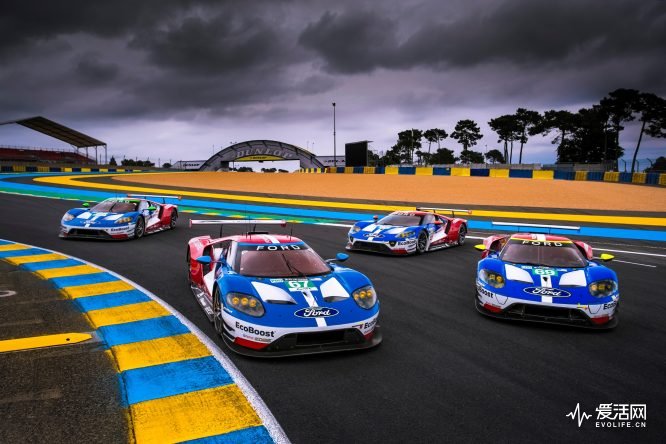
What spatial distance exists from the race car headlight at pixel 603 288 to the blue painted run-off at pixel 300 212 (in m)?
7.35

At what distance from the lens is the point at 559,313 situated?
6.25 metres

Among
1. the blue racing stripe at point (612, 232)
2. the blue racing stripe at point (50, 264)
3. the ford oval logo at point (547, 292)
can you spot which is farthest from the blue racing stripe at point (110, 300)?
the blue racing stripe at point (612, 232)

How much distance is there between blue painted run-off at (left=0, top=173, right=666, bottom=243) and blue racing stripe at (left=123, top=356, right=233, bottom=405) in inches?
435

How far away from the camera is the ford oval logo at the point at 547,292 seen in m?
6.23

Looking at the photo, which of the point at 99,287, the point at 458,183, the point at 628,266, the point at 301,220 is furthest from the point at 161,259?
the point at 458,183

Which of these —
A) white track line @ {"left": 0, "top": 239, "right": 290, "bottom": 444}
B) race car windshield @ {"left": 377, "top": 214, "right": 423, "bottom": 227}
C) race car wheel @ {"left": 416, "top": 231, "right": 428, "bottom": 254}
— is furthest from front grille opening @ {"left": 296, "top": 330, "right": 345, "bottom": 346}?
race car windshield @ {"left": 377, "top": 214, "right": 423, "bottom": 227}

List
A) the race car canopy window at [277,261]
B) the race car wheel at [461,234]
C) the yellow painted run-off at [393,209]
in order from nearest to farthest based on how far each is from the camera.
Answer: the race car canopy window at [277,261], the race car wheel at [461,234], the yellow painted run-off at [393,209]

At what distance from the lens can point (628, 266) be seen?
1095cm

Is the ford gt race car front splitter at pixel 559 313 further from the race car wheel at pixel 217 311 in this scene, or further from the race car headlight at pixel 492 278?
the race car wheel at pixel 217 311

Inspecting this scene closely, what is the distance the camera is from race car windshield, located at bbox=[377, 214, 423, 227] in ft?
40.1

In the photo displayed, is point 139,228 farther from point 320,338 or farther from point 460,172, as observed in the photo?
point 460,172

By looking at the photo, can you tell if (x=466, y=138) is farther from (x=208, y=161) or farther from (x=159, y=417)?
(x=159, y=417)

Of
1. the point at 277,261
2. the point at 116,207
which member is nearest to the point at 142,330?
the point at 277,261

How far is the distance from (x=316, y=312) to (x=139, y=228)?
9.66 metres
